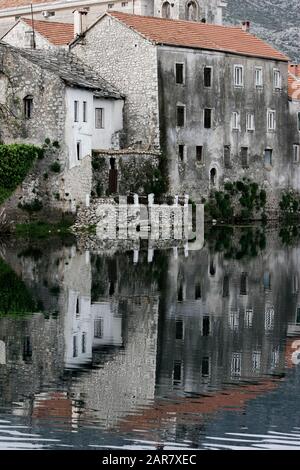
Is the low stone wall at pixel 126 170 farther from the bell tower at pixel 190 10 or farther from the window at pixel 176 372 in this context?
the window at pixel 176 372

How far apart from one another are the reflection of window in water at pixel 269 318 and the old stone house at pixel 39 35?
42382mm

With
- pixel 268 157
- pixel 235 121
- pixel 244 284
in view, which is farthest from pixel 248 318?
pixel 268 157

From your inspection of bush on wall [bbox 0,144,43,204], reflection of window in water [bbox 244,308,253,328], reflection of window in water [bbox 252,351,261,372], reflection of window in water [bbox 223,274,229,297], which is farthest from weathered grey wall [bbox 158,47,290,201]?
reflection of window in water [bbox 252,351,261,372]

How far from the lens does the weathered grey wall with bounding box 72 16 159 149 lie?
80.0 m

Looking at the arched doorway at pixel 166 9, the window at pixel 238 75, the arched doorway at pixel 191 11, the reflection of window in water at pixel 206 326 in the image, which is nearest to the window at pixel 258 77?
the window at pixel 238 75

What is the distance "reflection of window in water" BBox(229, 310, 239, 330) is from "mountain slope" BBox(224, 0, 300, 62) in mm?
111350

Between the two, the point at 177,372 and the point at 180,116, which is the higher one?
the point at 180,116

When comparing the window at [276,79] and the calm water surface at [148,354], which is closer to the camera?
the calm water surface at [148,354]

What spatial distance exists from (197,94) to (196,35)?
360cm

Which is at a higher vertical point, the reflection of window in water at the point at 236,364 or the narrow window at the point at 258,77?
the narrow window at the point at 258,77

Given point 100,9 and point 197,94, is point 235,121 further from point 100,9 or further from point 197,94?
point 100,9

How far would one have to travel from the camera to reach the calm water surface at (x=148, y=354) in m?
26.6

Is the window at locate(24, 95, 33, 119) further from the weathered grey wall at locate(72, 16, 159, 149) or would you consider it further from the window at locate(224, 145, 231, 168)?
the window at locate(224, 145, 231, 168)

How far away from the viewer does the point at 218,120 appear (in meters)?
84.9
